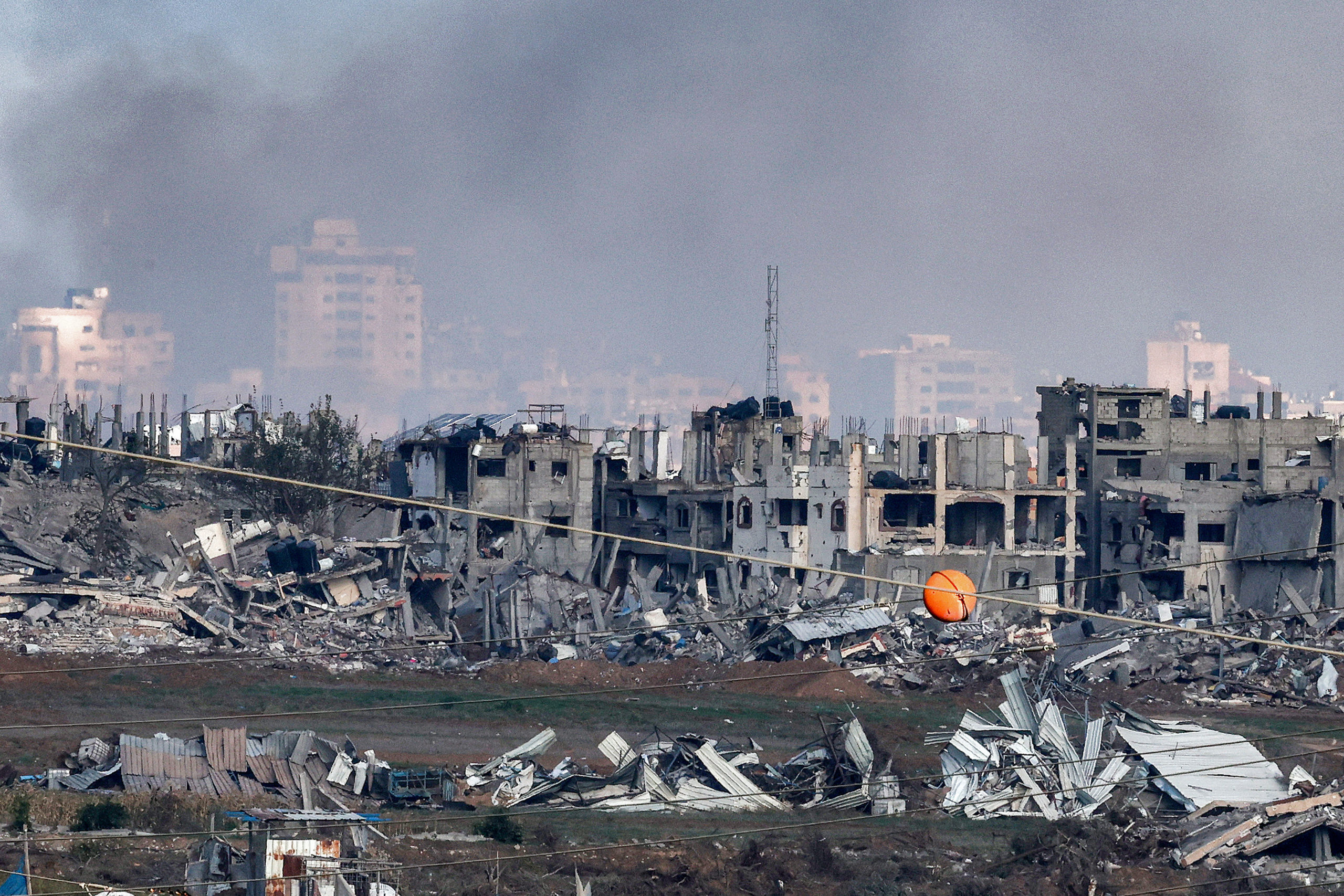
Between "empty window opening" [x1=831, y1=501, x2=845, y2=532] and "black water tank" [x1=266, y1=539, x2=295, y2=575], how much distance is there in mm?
14883

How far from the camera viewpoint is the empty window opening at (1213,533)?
4422 centimetres

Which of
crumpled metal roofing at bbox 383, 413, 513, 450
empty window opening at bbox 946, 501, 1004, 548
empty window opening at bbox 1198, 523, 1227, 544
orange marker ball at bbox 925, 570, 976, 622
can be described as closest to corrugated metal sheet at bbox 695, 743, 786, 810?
orange marker ball at bbox 925, 570, 976, 622

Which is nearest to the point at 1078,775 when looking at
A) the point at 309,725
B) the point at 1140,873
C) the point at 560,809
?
the point at 1140,873

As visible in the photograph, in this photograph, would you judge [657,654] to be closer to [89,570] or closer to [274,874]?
[89,570]

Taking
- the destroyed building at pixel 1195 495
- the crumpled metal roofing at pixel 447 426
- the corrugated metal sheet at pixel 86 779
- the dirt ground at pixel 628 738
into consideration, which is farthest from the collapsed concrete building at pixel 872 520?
the corrugated metal sheet at pixel 86 779

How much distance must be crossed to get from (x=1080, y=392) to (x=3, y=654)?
37077mm

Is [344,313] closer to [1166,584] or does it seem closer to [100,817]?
[1166,584]

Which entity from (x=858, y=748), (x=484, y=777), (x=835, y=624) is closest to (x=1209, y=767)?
(x=858, y=748)

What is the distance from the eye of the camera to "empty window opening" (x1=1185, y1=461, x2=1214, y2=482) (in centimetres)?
5441

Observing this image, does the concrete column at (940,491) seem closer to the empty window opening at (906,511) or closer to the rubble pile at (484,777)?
the empty window opening at (906,511)

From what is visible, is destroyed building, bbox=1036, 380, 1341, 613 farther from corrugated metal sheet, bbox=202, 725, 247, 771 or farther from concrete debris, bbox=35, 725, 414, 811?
corrugated metal sheet, bbox=202, 725, 247, 771

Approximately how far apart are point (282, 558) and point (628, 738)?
15.1 meters

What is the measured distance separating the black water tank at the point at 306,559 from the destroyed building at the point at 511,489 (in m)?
5.02

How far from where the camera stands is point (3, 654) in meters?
31.3
